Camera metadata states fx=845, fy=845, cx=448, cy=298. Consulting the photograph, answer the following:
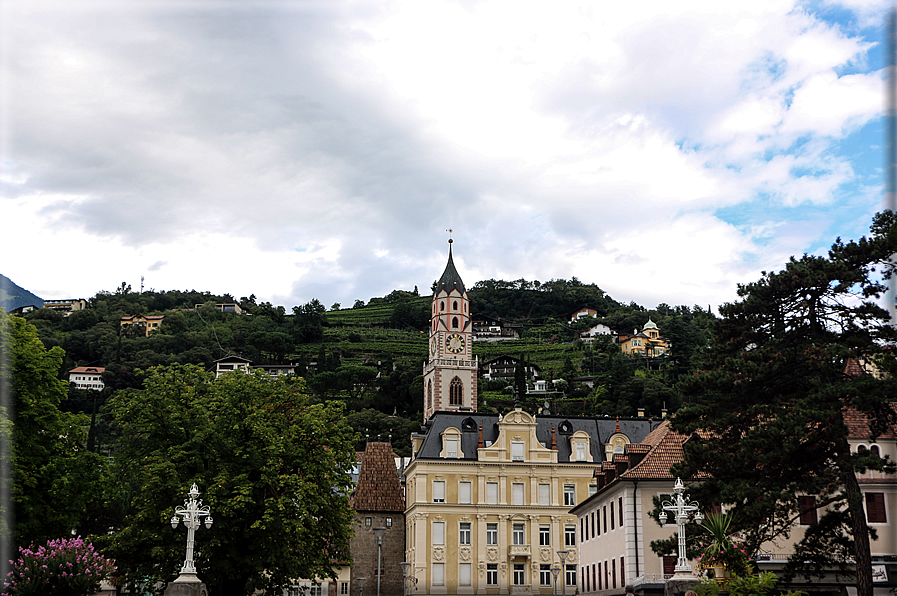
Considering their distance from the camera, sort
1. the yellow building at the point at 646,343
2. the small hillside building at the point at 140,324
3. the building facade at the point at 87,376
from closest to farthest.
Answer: the building facade at the point at 87,376 < the small hillside building at the point at 140,324 < the yellow building at the point at 646,343

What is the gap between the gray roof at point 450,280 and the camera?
407 ft

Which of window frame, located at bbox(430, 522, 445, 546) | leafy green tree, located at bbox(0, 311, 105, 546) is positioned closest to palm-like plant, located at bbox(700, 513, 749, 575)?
leafy green tree, located at bbox(0, 311, 105, 546)

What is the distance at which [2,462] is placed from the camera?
28688mm

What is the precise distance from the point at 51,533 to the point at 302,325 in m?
161

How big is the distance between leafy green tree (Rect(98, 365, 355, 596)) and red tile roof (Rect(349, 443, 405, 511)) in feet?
100

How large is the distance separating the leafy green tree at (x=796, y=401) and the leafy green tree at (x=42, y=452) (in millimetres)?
24800

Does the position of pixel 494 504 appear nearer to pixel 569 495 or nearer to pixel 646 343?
pixel 569 495

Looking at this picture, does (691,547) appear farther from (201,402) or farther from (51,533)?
(51,533)

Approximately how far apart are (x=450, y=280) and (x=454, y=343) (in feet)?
37.5

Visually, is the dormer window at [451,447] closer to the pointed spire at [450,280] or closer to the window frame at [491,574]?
the window frame at [491,574]

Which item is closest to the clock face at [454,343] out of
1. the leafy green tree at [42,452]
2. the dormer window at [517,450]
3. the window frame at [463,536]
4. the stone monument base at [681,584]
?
the dormer window at [517,450]

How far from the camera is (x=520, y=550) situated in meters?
65.2

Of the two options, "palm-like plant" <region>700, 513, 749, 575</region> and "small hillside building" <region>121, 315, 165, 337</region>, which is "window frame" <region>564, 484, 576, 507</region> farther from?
Result: "small hillside building" <region>121, 315, 165, 337</region>

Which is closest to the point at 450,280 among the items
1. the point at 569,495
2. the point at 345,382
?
the point at 345,382
